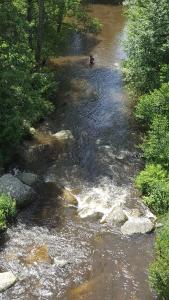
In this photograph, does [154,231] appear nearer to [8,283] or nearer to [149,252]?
[149,252]

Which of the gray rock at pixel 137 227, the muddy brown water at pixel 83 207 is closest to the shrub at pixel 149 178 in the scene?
the muddy brown water at pixel 83 207

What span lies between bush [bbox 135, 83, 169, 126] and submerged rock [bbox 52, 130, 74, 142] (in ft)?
14.7

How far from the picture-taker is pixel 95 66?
39469mm

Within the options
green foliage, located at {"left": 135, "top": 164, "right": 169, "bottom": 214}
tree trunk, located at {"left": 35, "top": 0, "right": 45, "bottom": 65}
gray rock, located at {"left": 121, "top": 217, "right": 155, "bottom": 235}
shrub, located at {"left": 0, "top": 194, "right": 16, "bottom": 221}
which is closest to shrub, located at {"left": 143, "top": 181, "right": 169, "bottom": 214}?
green foliage, located at {"left": 135, "top": 164, "right": 169, "bottom": 214}

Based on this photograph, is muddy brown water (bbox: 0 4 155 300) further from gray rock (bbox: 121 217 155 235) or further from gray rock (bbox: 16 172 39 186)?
gray rock (bbox: 16 172 39 186)

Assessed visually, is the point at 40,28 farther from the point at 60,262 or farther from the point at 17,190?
the point at 60,262

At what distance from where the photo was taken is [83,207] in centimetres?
2298

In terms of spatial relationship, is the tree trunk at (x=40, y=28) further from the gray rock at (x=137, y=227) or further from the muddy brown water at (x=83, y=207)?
the gray rock at (x=137, y=227)

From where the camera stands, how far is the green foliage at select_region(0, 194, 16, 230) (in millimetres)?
21047

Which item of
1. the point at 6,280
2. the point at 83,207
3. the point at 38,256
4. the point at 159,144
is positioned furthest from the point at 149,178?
the point at 6,280

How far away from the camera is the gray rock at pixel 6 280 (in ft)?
57.9

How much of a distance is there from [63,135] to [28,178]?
17.2ft

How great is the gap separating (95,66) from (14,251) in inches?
912

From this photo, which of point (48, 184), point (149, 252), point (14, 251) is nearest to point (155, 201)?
point (149, 252)
